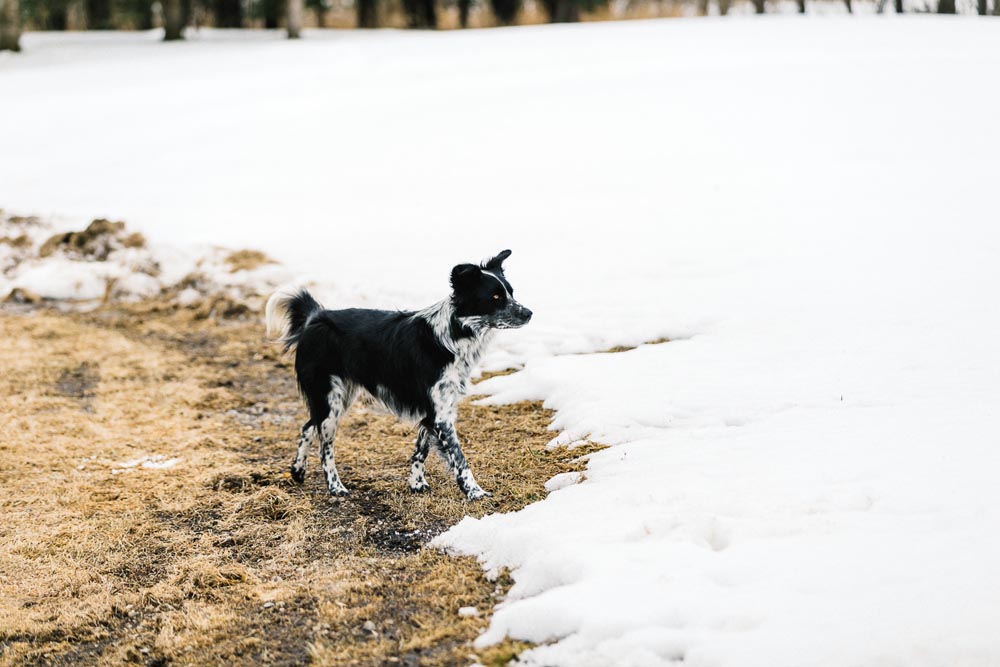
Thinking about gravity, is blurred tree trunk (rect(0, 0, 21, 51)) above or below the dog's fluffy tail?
above

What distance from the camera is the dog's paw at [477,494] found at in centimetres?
604

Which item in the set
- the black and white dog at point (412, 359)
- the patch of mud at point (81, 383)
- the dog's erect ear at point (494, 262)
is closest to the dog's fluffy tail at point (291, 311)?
the black and white dog at point (412, 359)

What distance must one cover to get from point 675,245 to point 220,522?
7.61 m

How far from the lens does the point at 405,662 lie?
13.8ft

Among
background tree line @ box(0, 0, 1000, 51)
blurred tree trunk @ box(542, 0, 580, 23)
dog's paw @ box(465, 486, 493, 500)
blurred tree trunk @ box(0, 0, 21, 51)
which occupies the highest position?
background tree line @ box(0, 0, 1000, 51)

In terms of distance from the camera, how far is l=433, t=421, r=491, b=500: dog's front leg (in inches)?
239

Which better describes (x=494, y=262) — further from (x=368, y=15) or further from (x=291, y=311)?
(x=368, y=15)

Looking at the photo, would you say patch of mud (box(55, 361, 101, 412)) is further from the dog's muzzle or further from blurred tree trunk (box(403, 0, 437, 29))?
blurred tree trunk (box(403, 0, 437, 29))

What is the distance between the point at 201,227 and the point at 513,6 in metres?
23.8

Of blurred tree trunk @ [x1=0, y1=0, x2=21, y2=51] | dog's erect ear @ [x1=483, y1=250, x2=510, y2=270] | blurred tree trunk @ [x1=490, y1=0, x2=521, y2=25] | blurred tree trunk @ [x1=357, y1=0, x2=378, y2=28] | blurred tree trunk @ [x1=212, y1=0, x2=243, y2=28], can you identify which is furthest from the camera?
blurred tree trunk @ [x1=212, y1=0, x2=243, y2=28]

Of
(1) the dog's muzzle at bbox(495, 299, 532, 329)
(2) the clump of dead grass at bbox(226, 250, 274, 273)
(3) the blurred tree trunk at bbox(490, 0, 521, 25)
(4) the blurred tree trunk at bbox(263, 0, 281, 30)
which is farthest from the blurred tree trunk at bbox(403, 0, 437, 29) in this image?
(1) the dog's muzzle at bbox(495, 299, 532, 329)

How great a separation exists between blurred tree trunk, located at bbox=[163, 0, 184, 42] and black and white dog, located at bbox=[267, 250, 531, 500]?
2528 centimetres

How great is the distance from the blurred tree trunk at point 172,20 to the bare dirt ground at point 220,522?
21.8m

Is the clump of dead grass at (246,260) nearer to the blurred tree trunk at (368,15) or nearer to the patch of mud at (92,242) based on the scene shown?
the patch of mud at (92,242)
